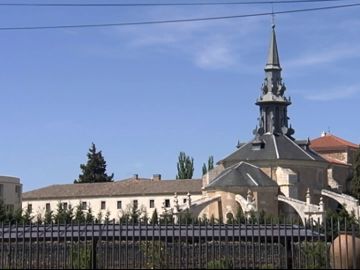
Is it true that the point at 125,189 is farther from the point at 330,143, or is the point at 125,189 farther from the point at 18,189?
the point at 330,143

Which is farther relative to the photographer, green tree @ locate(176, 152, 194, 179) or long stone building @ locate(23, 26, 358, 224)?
green tree @ locate(176, 152, 194, 179)

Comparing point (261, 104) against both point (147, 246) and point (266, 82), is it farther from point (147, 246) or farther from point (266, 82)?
point (147, 246)

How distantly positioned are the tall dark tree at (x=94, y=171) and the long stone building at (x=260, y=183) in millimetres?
4754

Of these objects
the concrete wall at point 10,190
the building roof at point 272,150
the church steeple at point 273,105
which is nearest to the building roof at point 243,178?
the building roof at point 272,150

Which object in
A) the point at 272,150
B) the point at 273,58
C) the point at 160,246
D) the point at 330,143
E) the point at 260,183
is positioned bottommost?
the point at 160,246

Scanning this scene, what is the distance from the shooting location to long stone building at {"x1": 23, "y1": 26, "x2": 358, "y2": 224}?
6656cm

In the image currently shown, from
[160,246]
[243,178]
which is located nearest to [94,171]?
[243,178]

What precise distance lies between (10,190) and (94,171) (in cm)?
1970

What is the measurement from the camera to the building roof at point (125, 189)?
8456 centimetres

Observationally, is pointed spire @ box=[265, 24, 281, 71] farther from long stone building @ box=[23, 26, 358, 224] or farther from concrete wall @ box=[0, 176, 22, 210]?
concrete wall @ box=[0, 176, 22, 210]

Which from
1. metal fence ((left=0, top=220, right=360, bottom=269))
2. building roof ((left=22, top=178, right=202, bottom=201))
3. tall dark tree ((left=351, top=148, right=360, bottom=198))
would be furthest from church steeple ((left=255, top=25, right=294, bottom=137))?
metal fence ((left=0, top=220, right=360, bottom=269))

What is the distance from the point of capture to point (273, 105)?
78.8m

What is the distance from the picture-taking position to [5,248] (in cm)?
2581

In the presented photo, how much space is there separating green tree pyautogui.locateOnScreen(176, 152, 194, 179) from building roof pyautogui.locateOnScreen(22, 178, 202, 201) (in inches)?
414
